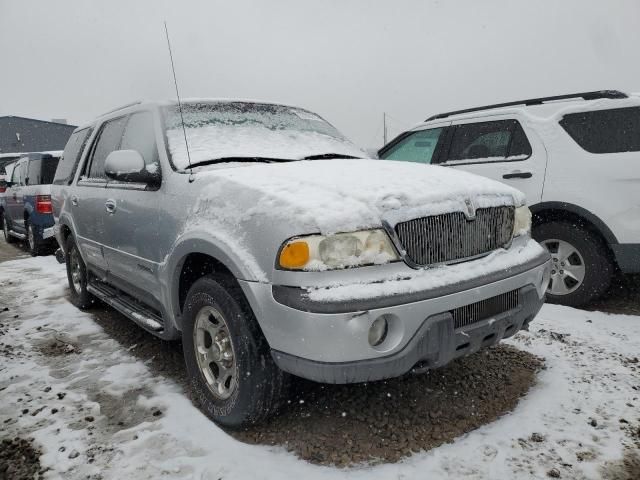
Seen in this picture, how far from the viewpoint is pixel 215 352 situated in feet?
8.13

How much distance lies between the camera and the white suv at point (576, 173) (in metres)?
3.76

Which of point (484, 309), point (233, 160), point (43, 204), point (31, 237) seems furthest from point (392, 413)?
point (31, 237)

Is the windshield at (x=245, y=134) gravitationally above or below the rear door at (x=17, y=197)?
above

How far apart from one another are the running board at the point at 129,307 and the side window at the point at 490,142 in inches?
136

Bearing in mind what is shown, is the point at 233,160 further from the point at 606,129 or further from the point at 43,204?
the point at 43,204

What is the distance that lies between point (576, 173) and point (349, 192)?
2.82 metres

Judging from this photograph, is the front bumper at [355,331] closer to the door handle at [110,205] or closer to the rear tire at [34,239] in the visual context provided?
the door handle at [110,205]

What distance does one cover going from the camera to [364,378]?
1971mm

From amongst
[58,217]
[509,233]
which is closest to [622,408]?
[509,233]

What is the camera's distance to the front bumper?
6.23 feet

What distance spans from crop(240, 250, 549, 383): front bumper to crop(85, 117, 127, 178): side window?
90.8 inches

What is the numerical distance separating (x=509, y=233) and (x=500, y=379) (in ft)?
3.13

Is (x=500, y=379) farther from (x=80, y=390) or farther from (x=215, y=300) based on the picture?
(x=80, y=390)

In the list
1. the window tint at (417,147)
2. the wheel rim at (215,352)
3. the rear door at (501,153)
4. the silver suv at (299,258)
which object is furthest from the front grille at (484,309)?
the window tint at (417,147)
